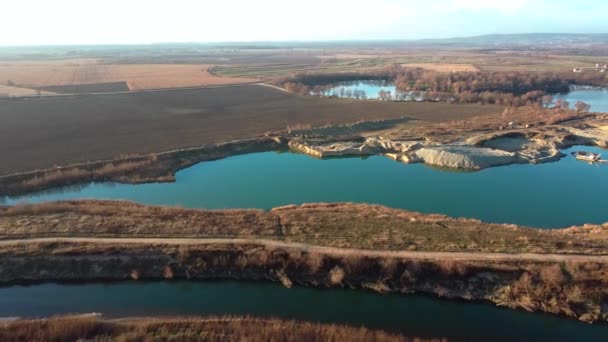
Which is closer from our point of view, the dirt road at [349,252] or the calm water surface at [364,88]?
the dirt road at [349,252]

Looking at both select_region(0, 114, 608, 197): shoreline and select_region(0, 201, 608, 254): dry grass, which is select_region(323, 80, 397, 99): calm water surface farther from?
select_region(0, 201, 608, 254): dry grass

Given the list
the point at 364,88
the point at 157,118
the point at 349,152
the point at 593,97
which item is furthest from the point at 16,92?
the point at 593,97

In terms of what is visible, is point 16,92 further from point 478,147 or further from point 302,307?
point 302,307

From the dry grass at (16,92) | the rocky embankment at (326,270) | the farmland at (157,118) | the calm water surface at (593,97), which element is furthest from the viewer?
the dry grass at (16,92)

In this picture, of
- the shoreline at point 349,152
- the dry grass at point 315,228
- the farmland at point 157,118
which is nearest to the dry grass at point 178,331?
the dry grass at point 315,228

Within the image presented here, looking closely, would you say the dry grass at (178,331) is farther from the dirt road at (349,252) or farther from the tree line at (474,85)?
the tree line at (474,85)

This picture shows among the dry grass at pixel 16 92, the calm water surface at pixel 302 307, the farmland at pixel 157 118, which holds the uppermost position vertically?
the dry grass at pixel 16 92

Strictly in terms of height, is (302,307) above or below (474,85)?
below
